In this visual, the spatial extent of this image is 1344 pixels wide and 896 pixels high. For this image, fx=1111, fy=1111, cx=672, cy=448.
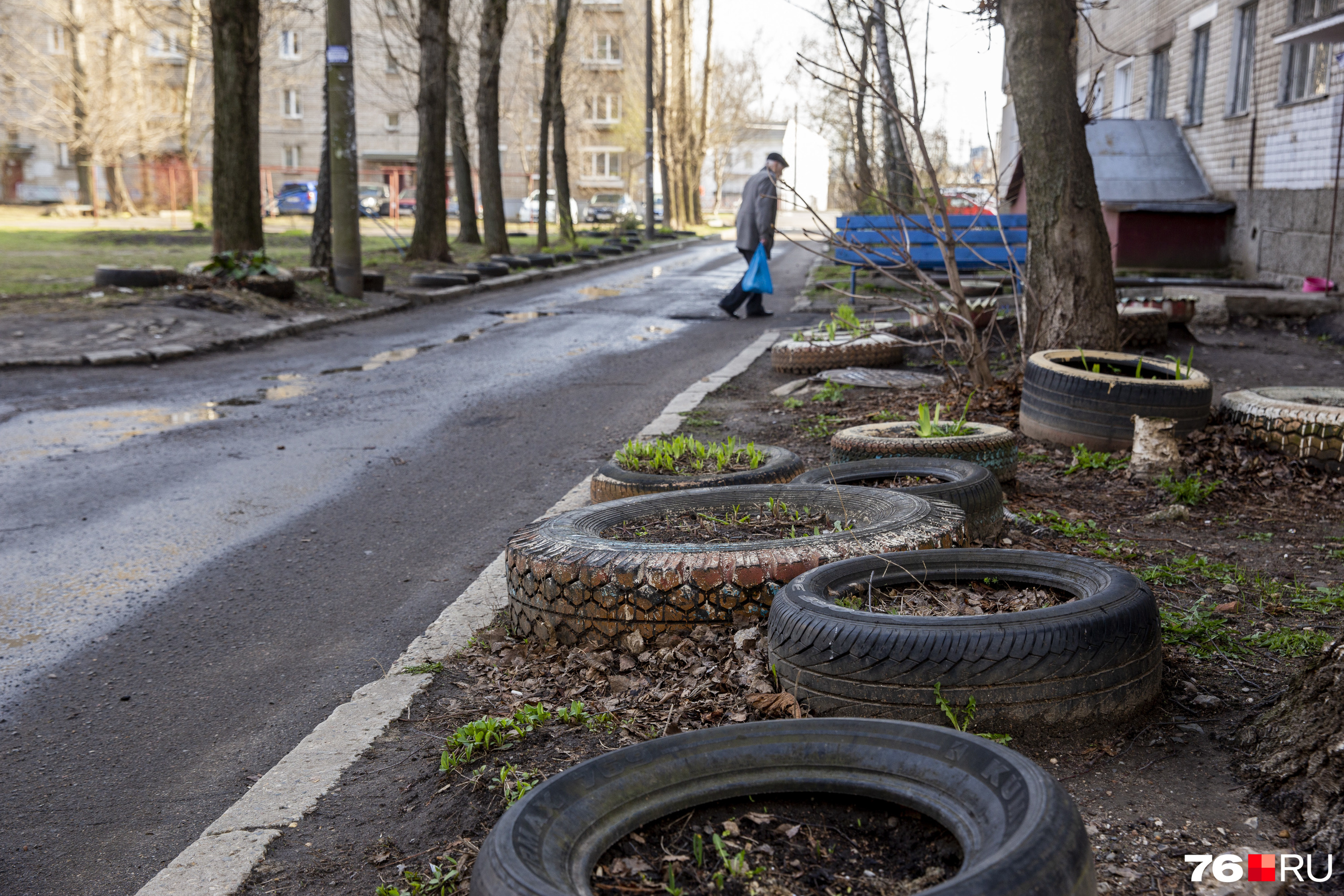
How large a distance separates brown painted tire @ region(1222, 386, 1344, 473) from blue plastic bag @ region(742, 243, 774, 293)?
916 cm

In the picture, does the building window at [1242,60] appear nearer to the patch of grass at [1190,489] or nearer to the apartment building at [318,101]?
the patch of grass at [1190,489]

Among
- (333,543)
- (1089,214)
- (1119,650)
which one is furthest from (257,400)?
(1119,650)

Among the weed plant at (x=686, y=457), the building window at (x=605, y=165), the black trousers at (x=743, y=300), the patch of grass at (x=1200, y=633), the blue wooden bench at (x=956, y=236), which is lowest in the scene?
the patch of grass at (x=1200, y=633)

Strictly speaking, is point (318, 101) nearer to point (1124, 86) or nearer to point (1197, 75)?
point (1124, 86)

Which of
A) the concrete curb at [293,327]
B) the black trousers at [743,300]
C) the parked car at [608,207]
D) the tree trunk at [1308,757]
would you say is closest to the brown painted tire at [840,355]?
the black trousers at [743,300]

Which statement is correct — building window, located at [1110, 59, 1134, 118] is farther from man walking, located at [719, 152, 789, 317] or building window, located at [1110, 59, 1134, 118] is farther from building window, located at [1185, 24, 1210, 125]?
man walking, located at [719, 152, 789, 317]

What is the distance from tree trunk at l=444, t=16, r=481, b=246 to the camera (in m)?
28.2

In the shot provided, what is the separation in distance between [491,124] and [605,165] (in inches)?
2080

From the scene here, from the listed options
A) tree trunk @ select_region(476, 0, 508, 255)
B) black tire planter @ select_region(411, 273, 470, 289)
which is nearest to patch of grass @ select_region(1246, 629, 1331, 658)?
black tire planter @ select_region(411, 273, 470, 289)

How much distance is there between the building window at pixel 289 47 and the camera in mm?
60625

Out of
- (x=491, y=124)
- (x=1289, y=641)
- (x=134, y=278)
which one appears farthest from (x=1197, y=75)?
(x=1289, y=641)

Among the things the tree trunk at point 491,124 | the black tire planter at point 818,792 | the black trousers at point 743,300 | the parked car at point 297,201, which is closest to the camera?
the black tire planter at point 818,792

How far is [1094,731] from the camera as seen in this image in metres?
2.71

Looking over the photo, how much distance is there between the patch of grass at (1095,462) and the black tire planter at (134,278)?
39.4 feet
